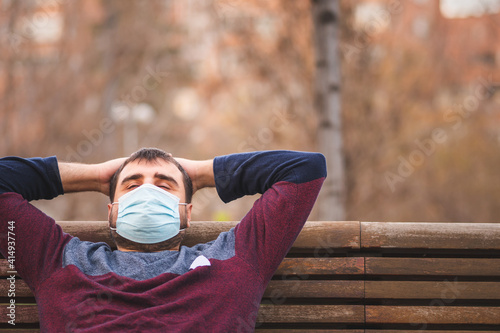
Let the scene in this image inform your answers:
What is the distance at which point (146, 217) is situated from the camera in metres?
2.64

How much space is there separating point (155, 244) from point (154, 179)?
316 millimetres

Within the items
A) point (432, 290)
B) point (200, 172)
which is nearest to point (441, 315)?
point (432, 290)

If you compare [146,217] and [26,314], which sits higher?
[146,217]

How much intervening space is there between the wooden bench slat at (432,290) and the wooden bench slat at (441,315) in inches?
2.2

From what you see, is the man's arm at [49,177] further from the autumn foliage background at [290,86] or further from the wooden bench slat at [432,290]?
the autumn foliage background at [290,86]

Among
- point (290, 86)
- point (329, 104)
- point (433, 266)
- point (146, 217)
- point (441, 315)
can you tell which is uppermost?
point (290, 86)

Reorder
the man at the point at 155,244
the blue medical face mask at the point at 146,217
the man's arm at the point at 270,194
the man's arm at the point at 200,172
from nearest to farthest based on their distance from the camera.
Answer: the man at the point at 155,244
the man's arm at the point at 270,194
the blue medical face mask at the point at 146,217
the man's arm at the point at 200,172

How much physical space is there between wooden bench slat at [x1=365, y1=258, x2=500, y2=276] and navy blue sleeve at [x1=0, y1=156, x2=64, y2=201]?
157cm

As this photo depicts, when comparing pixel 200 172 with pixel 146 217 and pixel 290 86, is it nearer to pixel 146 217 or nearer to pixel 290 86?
pixel 146 217

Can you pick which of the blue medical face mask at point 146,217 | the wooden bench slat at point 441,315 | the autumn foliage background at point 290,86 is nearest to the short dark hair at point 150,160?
the blue medical face mask at point 146,217

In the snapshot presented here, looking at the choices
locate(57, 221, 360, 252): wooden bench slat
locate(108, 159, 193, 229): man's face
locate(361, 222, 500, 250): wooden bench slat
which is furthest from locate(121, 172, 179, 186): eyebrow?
locate(361, 222, 500, 250): wooden bench slat

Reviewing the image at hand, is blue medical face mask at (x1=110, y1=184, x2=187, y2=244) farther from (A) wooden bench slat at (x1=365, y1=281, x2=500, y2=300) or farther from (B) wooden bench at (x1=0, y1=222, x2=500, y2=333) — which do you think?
(A) wooden bench slat at (x1=365, y1=281, x2=500, y2=300)

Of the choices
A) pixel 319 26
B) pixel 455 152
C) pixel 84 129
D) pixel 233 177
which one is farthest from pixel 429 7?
pixel 233 177

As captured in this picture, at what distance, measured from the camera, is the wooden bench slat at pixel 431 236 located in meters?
2.77
